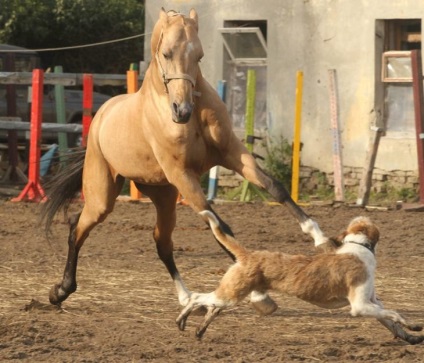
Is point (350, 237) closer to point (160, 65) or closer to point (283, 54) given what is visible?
point (160, 65)

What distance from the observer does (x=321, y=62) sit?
1745 cm

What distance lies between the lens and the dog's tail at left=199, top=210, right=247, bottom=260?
655cm

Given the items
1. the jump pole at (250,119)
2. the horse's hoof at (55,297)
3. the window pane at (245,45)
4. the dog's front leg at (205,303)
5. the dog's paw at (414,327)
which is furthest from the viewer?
the window pane at (245,45)

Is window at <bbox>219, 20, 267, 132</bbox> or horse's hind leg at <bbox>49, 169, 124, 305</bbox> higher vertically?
window at <bbox>219, 20, 267, 132</bbox>

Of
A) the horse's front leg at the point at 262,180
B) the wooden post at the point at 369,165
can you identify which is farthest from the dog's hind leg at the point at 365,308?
the wooden post at the point at 369,165

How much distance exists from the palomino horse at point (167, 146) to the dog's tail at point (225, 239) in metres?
0.19

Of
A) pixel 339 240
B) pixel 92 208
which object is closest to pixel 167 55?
pixel 92 208

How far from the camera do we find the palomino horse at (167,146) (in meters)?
Answer: 7.45

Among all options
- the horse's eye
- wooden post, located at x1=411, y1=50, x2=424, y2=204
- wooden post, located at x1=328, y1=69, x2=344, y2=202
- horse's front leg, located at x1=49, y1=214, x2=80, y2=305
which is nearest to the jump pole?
wooden post, located at x1=328, y1=69, x2=344, y2=202

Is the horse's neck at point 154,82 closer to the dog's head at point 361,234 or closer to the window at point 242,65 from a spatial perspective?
the dog's head at point 361,234

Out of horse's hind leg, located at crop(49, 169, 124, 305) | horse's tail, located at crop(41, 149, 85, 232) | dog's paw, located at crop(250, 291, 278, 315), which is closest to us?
dog's paw, located at crop(250, 291, 278, 315)

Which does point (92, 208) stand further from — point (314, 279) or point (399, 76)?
point (399, 76)

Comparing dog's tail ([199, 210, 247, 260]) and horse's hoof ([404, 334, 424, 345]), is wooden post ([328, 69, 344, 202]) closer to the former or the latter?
dog's tail ([199, 210, 247, 260])

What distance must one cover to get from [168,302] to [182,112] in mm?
1805
